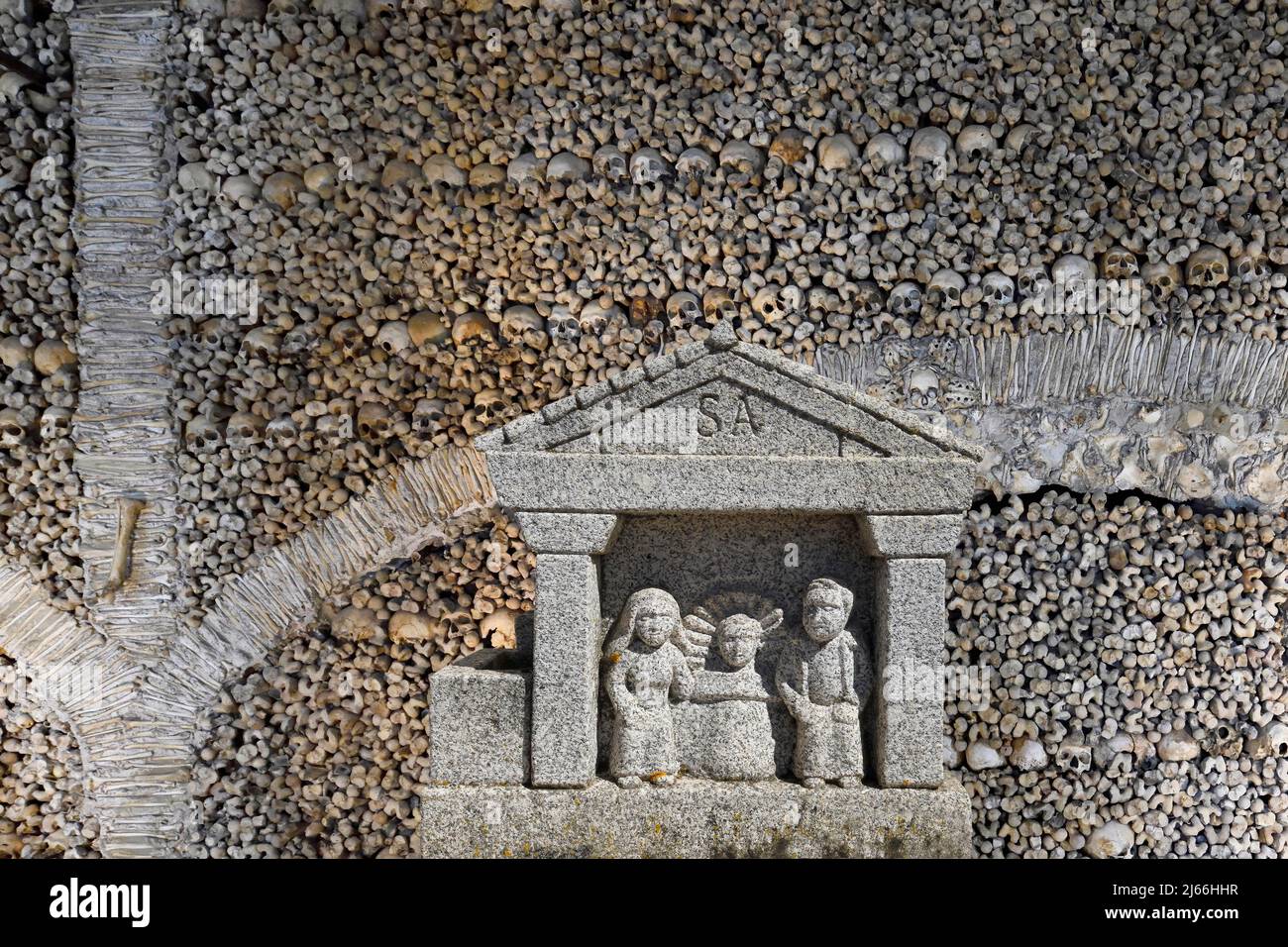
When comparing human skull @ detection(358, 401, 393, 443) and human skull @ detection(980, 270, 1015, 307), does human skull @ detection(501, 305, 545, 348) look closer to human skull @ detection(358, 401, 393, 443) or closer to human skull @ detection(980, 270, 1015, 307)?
human skull @ detection(358, 401, 393, 443)

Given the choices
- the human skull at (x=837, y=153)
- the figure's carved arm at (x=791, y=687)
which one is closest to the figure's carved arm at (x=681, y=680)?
the figure's carved arm at (x=791, y=687)

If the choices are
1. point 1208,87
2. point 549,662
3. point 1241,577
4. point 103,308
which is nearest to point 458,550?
point 549,662

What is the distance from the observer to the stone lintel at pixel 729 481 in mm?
2521

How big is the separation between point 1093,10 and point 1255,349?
1.30m

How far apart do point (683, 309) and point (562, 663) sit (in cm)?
158

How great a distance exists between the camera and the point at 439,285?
12.4ft

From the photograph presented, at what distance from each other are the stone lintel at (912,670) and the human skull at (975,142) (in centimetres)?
176

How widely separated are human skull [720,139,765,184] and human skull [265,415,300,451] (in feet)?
5.91

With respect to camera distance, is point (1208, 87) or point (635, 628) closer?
point (635, 628)

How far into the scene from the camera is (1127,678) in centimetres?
364

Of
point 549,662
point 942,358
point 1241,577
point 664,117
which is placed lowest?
point 549,662

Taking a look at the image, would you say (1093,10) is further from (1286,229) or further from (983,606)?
(983,606)

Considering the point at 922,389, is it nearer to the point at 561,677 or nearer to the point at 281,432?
the point at 561,677

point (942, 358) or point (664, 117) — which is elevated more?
point (664, 117)
